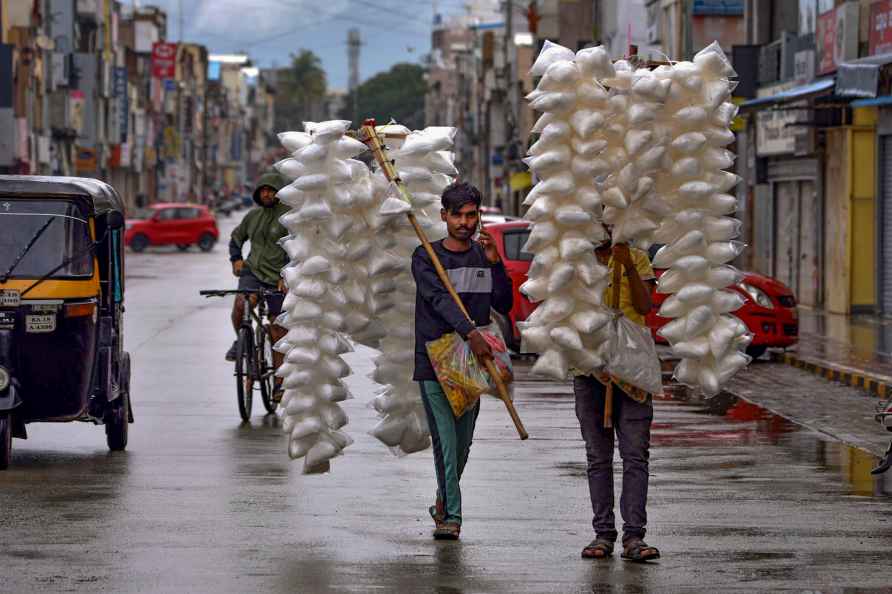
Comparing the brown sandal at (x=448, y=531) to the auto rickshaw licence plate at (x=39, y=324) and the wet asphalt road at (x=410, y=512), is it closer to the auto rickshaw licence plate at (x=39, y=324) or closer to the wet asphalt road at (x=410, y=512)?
the wet asphalt road at (x=410, y=512)

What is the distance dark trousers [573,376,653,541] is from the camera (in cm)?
958

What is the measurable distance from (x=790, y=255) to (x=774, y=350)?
13.0 m

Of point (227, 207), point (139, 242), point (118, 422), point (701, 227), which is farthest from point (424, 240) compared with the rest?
point (227, 207)

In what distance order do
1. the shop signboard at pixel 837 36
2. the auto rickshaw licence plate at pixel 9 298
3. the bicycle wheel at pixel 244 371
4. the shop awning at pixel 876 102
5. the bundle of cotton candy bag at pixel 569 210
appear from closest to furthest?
1. the bundle of cotton candy bag at pixel 569 210
2. the auto rickshaw licence plate at pixel 9 298
3. the bicycle wheel at pixel 244 371
4. the shop awning at pixel 876 102
5. the shop signboard at pixel 837 36

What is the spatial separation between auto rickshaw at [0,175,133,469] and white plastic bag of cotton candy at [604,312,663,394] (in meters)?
4.77

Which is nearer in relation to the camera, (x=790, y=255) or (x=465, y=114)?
(x=790, y=255)

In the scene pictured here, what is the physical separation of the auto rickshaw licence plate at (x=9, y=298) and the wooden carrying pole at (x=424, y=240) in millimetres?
3526

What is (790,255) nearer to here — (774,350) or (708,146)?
(774,350)

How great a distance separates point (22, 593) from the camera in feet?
27.9

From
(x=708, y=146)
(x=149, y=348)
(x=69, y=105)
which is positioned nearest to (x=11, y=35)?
(x=69, y=105)

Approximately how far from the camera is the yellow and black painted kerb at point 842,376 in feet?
65.4

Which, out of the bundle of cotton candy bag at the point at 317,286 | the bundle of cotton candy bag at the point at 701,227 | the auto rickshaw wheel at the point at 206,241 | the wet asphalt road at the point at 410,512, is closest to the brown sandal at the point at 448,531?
the wet asphalt road at the point at 410,512

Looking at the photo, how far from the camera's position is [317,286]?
10352 mm

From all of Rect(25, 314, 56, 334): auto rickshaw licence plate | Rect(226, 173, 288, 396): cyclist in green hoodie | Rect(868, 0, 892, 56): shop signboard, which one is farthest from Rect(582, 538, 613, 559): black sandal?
Rect(868, 0, 892, 56): shop signboard
